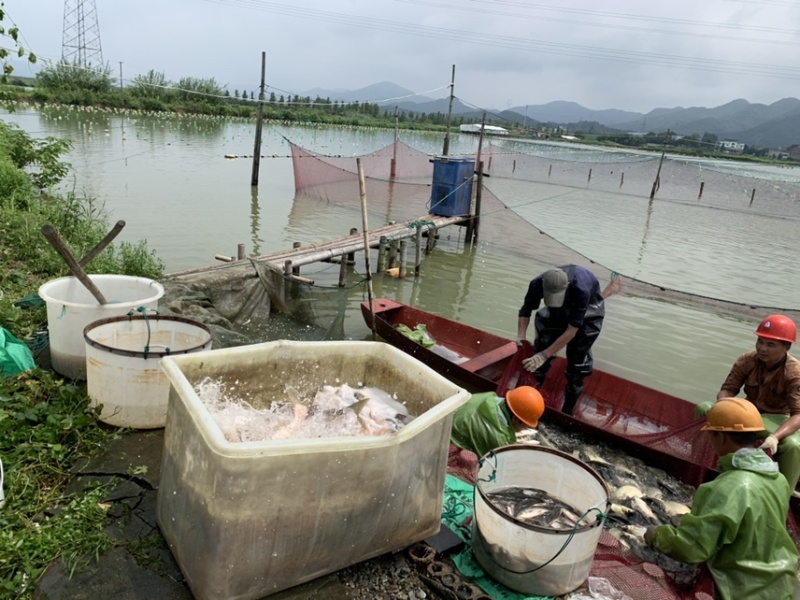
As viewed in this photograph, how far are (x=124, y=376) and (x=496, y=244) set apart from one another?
1185cm

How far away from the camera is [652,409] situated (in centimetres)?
563

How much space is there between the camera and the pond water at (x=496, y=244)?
29.1 ft

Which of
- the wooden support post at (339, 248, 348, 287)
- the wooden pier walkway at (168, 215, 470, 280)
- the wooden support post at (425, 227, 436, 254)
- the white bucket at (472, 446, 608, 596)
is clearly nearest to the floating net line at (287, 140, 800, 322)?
the wooden support post at (425, 227, 436, 254)

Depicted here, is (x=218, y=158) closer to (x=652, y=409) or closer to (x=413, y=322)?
(x=413, y=322)

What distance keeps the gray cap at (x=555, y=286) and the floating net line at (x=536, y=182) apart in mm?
3216

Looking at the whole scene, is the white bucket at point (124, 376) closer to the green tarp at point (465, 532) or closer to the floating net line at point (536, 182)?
the green tarp at point (465, 532)

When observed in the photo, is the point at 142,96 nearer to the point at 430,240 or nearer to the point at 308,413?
the point at 430,240

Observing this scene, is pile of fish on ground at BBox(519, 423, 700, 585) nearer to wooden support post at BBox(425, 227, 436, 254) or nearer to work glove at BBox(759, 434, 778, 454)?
work glove at BBox(759, 434, 778, 454)

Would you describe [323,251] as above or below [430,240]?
above

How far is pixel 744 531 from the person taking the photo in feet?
9.16

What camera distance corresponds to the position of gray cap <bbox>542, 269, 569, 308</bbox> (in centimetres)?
474

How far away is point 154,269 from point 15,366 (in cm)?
313

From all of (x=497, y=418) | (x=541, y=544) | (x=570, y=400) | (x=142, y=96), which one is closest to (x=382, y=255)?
(x=570, y=400)

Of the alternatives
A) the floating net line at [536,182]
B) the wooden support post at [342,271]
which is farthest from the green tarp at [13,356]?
the floating net line at [536,182]
